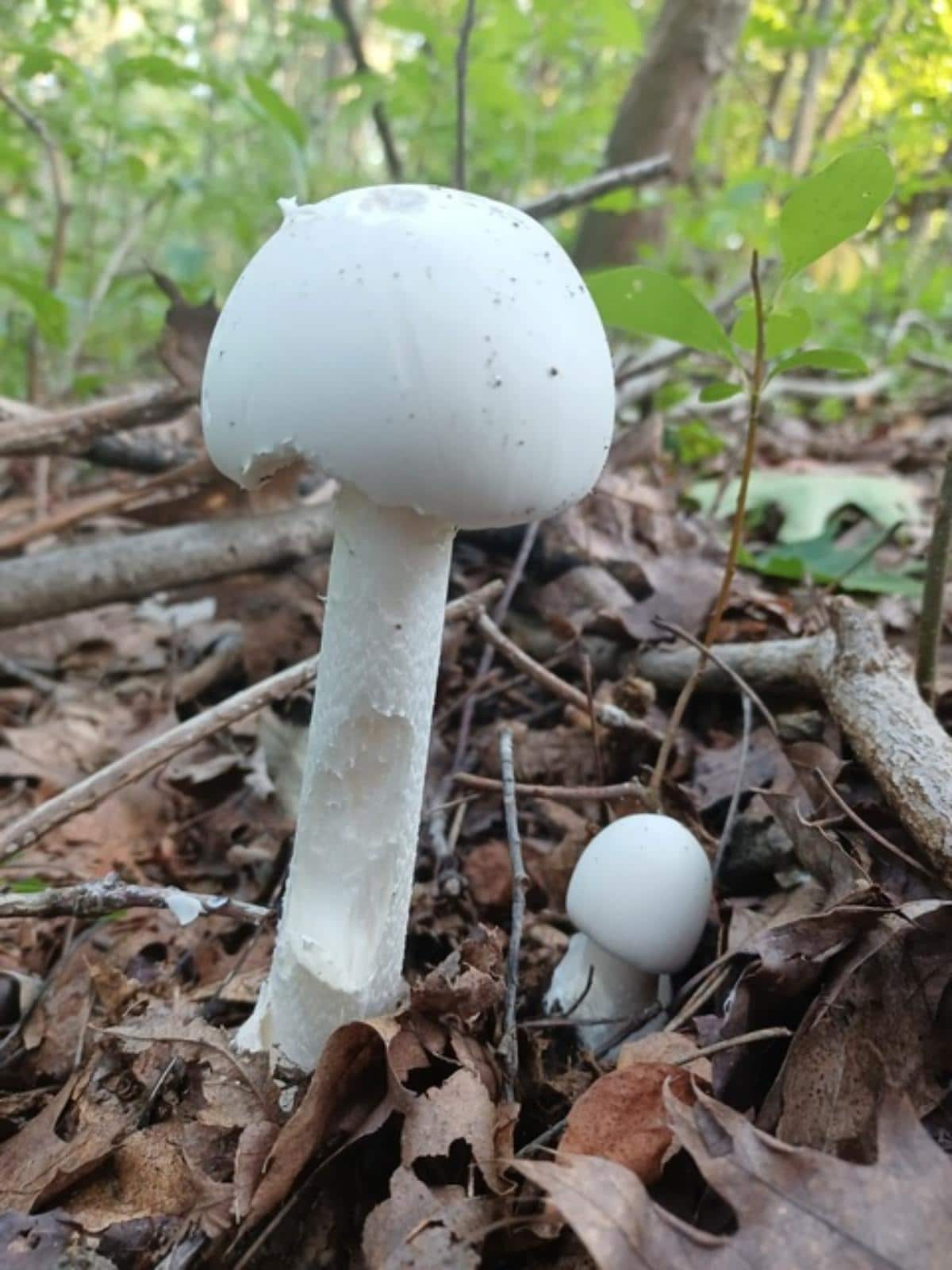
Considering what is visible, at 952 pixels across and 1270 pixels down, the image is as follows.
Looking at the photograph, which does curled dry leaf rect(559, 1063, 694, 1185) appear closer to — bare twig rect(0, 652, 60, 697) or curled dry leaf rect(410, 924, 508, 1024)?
curled dry leaf rect(410, 924, 508, 1024)

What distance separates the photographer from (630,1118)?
149 centimetres

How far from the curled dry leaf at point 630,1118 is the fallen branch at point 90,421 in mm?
2654

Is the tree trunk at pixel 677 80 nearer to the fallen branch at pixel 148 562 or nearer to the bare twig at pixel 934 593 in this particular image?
the fallen branch at pixel 148 562

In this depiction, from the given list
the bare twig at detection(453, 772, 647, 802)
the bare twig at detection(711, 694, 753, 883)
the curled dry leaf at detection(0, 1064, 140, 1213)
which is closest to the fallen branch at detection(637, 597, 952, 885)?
the bare twig at detection(711, 694, 753, 883)

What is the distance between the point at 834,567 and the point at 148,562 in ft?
7.89

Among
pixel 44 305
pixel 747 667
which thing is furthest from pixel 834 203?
pixel 44 305

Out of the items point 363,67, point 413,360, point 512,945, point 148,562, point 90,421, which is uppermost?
→ point 363,67

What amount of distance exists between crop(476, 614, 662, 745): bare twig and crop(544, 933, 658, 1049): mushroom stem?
0.59 metres

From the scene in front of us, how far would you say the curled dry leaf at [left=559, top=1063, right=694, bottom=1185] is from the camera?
143 cm

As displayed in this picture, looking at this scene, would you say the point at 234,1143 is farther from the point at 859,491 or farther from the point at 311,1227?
the point at 859,491

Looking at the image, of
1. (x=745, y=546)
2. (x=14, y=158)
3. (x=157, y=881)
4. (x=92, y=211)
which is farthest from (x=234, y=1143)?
(x=92, y=211)

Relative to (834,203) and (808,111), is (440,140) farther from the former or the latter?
(808,111)

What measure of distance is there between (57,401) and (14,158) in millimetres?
1221

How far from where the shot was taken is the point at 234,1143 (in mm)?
1629
